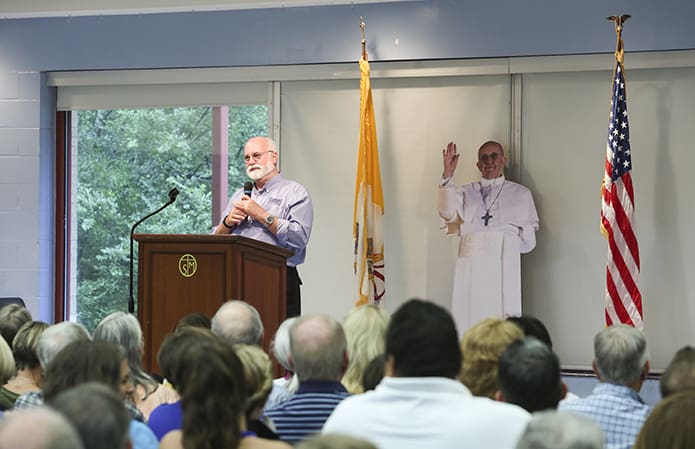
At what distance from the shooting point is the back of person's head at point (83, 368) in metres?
2.66

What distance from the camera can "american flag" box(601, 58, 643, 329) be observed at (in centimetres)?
724

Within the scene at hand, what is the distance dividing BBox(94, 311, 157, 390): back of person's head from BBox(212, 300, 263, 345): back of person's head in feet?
1.06

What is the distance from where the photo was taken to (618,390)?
125 inches

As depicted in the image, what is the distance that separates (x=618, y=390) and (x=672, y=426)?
1198mm

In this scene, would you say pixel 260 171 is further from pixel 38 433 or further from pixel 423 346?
pixel 38 433

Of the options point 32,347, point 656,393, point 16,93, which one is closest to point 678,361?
point 32,347

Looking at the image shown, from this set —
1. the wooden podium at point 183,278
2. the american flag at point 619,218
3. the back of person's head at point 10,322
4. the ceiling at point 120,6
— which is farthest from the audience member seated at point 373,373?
the ceiling at point 120,6

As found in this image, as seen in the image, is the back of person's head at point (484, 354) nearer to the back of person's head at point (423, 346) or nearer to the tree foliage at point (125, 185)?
the back of person's head at point (423, 346)

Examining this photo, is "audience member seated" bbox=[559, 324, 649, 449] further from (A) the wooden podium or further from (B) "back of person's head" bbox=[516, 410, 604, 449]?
(A) the wooden podium

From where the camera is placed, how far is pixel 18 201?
8664mm

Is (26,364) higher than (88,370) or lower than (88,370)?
lower

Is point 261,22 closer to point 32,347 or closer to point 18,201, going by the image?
point 18,201

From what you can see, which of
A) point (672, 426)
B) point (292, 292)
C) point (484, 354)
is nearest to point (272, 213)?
point (292, 292)

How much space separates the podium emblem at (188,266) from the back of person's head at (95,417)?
135 inches
